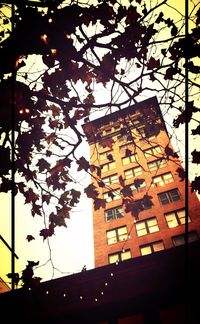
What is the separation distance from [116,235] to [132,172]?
356 inches

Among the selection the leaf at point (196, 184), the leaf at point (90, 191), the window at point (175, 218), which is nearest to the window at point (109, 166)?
the window at point (175, 218)

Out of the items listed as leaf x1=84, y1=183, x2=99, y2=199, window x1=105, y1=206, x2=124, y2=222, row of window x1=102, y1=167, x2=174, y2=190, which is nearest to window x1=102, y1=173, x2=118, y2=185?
row of window x1=102, y1=167, x2=174, y2=190

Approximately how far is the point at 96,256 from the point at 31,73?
25.4 m

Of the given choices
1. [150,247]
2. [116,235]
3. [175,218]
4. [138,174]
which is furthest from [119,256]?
[138,174]

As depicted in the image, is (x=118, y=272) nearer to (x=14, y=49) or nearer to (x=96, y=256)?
(x=14, y=49)

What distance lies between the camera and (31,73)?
5578mm

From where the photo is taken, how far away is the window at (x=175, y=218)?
88.1ft

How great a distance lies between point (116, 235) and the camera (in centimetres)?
2934

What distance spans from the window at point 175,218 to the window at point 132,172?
7.66m

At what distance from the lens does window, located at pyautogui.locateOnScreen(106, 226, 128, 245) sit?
28766 millimetres

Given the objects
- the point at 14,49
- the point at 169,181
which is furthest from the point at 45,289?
the point at 169,181

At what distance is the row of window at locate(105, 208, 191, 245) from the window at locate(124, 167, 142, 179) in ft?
22.9

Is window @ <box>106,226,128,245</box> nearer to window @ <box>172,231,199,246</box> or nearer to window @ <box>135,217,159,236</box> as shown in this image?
window @ <box>135,217,159,236</box>

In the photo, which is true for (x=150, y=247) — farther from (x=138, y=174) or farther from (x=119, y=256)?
(x=138, y=174)
